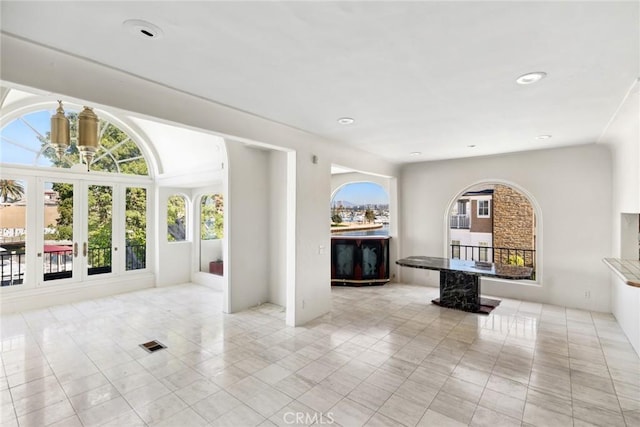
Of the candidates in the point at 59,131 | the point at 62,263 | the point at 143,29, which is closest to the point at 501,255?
the point at 143,29

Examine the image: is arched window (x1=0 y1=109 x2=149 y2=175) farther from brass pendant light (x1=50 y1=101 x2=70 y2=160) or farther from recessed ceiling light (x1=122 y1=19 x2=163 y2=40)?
recessed ceiling light (x1=122 y1=19 x2=163 y2=40)

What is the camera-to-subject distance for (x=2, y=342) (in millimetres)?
3703

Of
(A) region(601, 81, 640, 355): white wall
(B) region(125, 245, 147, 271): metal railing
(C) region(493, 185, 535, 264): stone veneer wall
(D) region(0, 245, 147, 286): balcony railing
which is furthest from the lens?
(C) region(493, 185, 535, 264): stone veneer wall

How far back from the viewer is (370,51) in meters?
2.09

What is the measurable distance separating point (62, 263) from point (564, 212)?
9090mm

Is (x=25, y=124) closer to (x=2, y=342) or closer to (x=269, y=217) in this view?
(x=2, y=342)

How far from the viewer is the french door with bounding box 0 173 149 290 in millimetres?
5000

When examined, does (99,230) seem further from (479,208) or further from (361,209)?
(479,208)

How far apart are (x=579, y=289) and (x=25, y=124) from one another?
984 cm

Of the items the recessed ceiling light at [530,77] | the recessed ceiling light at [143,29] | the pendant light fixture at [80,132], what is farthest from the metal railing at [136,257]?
the recessed ceiling light at [530,77]

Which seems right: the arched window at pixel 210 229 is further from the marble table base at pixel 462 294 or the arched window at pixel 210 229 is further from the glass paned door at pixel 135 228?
the marble table base at pixel 462 294

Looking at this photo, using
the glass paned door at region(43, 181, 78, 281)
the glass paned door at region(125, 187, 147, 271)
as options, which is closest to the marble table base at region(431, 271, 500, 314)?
the glass paned door at region(125, 187, 147, 271)

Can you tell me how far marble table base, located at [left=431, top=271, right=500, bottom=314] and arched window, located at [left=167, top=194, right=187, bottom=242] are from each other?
229 inches

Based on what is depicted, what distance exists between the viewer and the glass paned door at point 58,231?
5.30m
